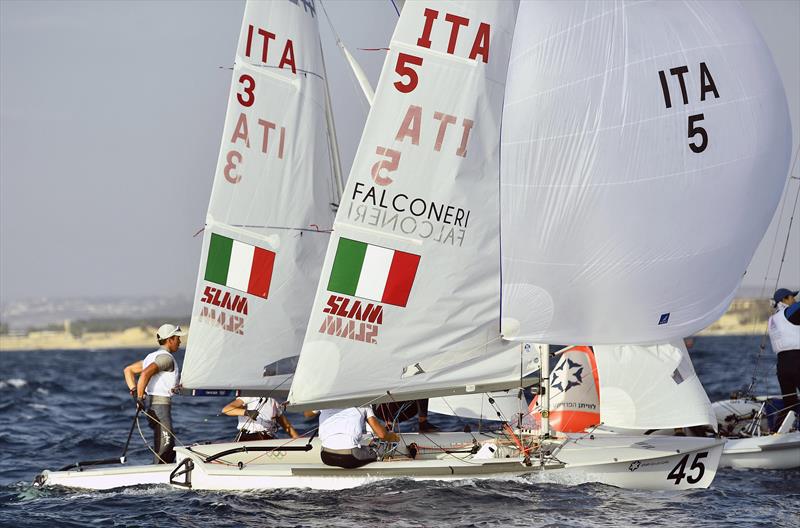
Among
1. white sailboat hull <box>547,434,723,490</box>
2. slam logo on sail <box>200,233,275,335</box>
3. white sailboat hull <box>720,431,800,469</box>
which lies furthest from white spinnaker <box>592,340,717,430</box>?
slam logo on sail <box>200,233,275,335</box>

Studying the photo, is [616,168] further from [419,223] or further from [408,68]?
[408,68]

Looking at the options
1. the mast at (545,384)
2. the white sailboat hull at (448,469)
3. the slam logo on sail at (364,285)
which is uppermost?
the slam logo on sail at (364,285)

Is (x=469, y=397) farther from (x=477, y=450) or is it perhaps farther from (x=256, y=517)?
(x=256, y=517)

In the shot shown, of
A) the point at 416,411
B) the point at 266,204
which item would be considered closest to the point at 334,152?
the point at 266,204

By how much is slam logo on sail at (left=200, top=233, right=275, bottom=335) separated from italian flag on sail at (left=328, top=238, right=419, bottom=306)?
298cm

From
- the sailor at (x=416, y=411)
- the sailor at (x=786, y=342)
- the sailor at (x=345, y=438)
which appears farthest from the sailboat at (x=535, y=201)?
the sailor at (x=786, y=342)

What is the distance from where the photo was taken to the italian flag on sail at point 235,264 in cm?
1511

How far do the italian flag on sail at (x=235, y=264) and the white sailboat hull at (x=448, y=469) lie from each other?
2.53 metres

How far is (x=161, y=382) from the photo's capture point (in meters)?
13.1

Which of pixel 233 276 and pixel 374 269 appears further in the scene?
pixel 233 276

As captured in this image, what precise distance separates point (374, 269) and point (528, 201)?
173cm

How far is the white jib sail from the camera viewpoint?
1218 cm

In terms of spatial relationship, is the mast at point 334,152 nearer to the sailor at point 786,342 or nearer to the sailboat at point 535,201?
the sailboat at point 535,201

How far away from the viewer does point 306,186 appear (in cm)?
1545
